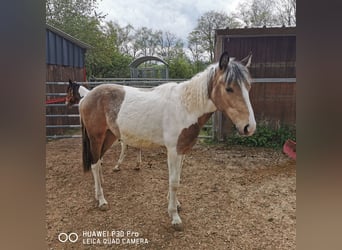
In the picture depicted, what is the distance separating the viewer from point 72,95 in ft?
3.68

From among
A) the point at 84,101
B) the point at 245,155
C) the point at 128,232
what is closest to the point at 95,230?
the point at 128,232

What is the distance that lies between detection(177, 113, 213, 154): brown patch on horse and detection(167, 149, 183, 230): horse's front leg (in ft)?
0.10

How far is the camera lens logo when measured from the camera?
879 millimetres

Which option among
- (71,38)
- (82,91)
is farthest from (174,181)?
(71,38)

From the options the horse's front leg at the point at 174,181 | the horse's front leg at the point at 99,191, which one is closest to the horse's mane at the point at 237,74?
the horse's front leg at the point at 174,181

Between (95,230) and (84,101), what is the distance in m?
0.57

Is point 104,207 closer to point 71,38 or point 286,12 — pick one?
point 71,38

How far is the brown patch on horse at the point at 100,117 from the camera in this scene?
1.07 metres

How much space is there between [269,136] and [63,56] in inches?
34.4

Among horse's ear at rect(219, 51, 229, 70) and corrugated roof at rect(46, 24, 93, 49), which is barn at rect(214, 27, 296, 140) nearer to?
horse's ear at rect(219, 51, 229, 70)

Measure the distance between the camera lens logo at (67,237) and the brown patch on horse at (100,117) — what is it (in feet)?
1.01

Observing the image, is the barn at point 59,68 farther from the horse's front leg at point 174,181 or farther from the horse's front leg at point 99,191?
the horse's front leg at point 174,181
